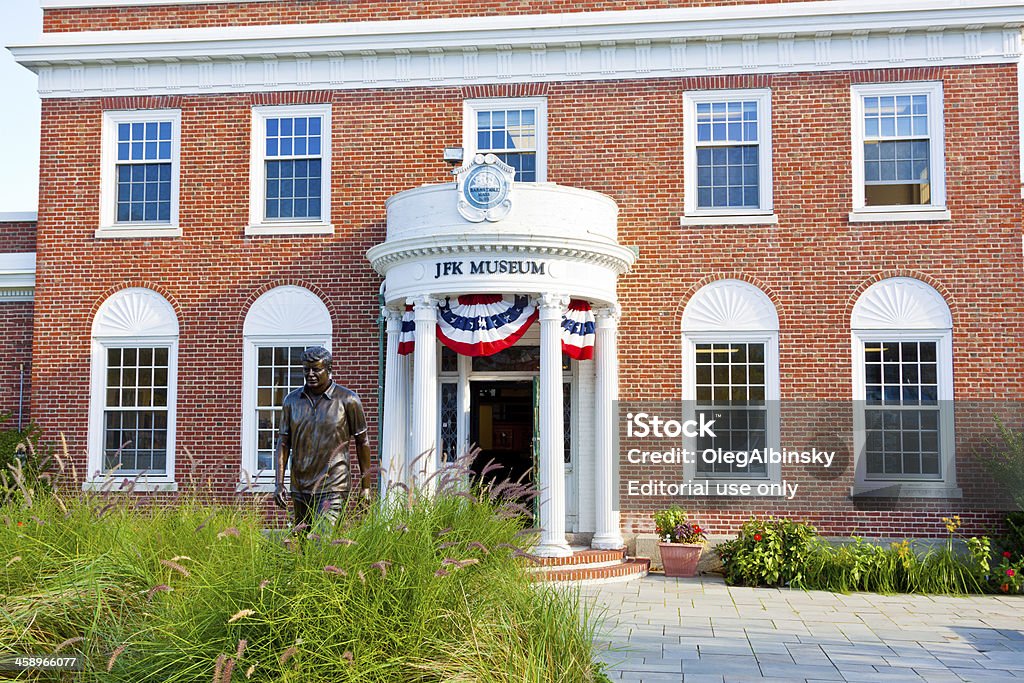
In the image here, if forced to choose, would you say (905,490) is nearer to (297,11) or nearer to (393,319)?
(393,319)

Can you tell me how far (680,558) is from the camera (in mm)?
13516

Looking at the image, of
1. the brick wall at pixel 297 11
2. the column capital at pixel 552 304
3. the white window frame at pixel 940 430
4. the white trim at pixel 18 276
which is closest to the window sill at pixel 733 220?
the white window frame at pixel 940 430

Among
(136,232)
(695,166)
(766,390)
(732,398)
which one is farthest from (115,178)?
(766,390)

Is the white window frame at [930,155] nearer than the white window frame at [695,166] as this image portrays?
Yes

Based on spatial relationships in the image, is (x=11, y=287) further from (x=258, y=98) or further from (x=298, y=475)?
(x=298, y=475)

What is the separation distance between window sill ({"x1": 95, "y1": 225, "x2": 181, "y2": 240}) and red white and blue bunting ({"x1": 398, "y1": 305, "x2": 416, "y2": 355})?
4.33m

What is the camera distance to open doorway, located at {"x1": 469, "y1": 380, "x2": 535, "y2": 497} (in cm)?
1492

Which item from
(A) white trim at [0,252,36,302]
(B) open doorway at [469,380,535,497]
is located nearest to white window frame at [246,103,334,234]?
(B) open doorway at [469,380,535,497]

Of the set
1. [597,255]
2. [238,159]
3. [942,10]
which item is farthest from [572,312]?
[942,10]

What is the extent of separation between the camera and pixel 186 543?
5.98m

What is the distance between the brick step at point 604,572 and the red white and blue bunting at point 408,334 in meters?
3.81

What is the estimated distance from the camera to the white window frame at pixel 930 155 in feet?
47.1

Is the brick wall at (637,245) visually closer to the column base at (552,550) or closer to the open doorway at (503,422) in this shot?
the open doorway at (503,422)

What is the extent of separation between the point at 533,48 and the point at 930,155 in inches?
248
